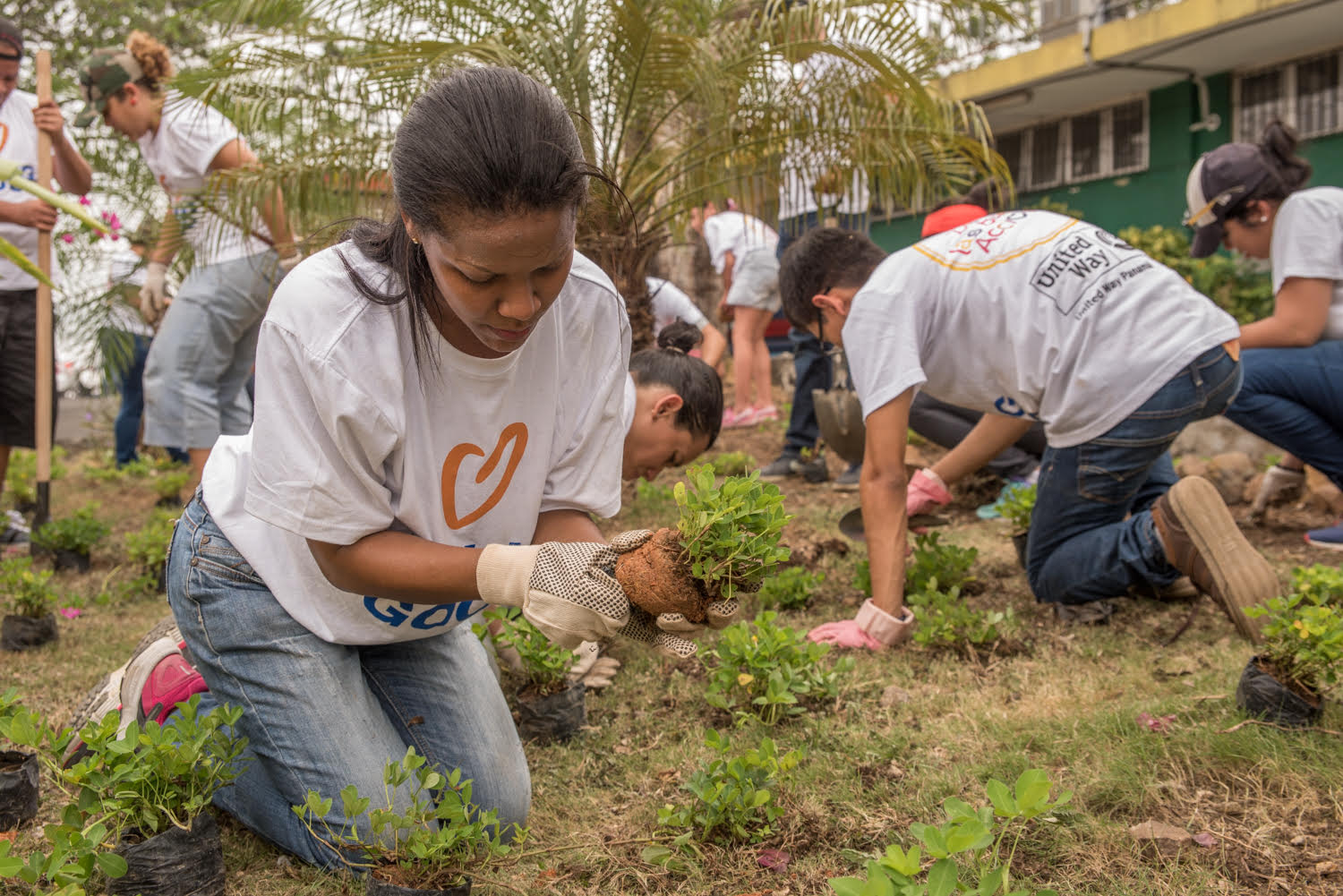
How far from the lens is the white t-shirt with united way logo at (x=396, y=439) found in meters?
1.70

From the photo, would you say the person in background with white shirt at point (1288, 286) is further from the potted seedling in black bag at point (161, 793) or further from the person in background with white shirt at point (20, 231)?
the person in background with white shirt at point (20, 231)

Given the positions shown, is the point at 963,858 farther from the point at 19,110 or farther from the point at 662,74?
the point at 19,110

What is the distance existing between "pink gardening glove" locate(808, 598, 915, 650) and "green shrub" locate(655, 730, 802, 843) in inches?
42.7

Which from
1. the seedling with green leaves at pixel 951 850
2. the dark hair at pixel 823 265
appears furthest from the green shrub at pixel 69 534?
the seedling with green leaves at pixel 951 850

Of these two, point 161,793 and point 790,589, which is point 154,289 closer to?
point 790,589

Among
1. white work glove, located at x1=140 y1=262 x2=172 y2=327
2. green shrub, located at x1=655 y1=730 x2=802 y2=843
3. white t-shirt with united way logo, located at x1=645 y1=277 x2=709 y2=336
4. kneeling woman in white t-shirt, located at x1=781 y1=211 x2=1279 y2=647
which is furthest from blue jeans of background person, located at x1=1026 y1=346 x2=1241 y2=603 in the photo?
white work glove, located at x1=140 y1=262 x2=172 y2=327

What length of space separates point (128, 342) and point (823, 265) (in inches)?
198

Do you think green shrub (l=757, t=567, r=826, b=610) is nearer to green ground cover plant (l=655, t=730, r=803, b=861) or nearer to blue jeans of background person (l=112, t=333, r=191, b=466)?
green ground cover plant (l=655, t=730, r=803, b=861)

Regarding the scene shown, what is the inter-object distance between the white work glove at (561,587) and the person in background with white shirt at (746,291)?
4.46 meters

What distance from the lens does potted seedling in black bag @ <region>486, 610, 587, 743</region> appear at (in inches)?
102

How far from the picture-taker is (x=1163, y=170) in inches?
486

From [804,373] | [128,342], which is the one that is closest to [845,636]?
[804,373]

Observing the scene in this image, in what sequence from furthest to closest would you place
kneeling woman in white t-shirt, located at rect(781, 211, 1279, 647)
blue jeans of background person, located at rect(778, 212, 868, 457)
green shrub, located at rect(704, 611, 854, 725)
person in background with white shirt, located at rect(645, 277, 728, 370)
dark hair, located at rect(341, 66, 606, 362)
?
blue jeans of background person, located at rect(778, 212, 868, 457) → person in background with white shirt, located at rect(645, 277, 728, 370) → kneeling woman in white t-shirt, located at rect(781, 211, 1279, 647) → green shrub, located at rect(704, 611, 854, 725) → dark hair, located at rect(341, 66, 606, 362)

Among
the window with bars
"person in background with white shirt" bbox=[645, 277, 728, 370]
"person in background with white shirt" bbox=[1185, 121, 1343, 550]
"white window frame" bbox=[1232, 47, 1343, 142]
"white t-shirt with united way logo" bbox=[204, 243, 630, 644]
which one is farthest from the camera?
the window with bars
